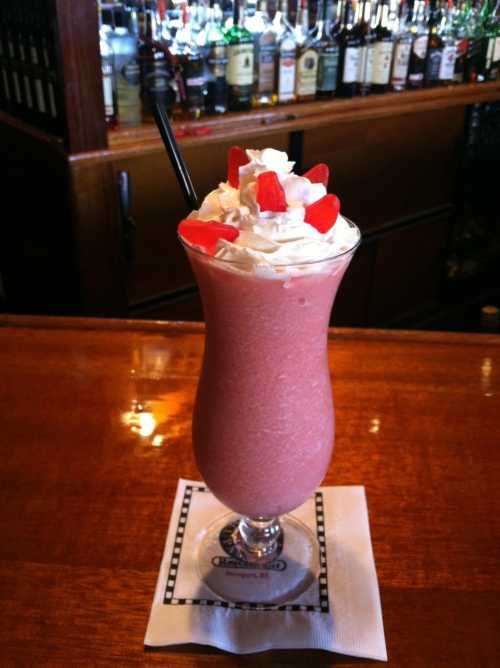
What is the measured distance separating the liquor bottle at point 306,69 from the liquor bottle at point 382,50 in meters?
0.26

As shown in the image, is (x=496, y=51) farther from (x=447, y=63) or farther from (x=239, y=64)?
(x=239, y=64)

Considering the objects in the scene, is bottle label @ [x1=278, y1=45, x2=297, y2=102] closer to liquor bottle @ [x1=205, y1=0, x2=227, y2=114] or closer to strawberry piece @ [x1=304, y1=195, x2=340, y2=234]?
liquor bottle @ [x1=205, y1=0, x2=227, y2=114]

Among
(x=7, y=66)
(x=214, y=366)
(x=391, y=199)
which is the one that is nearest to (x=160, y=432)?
(x=214, y=366)

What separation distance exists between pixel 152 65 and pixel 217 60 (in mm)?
225

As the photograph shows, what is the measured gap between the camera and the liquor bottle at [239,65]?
6.89 feet

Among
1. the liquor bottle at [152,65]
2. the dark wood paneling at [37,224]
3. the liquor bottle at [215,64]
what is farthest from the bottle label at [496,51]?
the dark wood paneling at [37,224]

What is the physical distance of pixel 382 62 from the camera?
2457mm

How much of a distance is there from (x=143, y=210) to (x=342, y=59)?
0.94 m

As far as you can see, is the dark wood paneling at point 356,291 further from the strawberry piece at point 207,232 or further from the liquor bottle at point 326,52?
the strawberry piece at point 207,232

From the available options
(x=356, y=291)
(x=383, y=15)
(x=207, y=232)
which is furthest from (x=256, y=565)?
(x=383, y=15)

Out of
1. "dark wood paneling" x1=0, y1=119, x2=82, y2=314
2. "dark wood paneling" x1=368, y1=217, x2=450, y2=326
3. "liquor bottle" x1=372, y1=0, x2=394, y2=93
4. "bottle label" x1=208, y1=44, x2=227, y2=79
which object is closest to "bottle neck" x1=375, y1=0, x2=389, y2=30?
"liquor bottle" x1=372, y1=0, x2=394, y2=93

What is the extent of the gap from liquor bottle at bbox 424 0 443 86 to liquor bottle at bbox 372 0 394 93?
21cm

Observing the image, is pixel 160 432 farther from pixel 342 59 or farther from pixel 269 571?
pixel 342 59

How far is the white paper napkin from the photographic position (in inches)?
27.5
